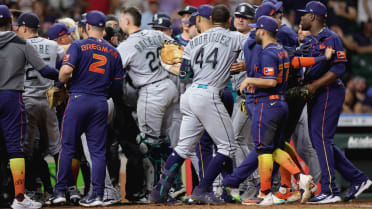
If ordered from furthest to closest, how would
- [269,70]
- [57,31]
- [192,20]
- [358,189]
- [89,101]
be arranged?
[192,20] < [57,31] < [358,189] < [89,101] < [269,70]

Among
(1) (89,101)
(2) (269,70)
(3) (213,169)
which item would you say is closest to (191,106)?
(3) (213,169)

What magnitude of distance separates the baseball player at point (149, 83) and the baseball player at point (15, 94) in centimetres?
123

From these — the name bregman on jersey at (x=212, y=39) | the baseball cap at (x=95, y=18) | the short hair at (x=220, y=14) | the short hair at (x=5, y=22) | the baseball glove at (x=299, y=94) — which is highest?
the short hair at (x=220, y=14)

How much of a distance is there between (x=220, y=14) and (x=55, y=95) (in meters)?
2.20

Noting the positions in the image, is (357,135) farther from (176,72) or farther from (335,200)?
(176,72)

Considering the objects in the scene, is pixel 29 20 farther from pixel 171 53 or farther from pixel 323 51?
pixel 323 51

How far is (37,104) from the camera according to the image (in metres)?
7.75

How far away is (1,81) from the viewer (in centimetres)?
695

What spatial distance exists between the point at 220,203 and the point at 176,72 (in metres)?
1.67

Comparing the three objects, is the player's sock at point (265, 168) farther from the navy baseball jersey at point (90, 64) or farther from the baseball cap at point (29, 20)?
the baseball cap at point (29, 20)

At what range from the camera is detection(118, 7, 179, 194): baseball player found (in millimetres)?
7914

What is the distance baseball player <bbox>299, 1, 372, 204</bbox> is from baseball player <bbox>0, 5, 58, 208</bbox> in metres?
3.13

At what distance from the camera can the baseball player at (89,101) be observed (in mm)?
Answer: 7109

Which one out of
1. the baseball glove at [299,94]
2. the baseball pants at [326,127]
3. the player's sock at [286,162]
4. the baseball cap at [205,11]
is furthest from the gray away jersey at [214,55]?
the baseball pants at [326,127]
